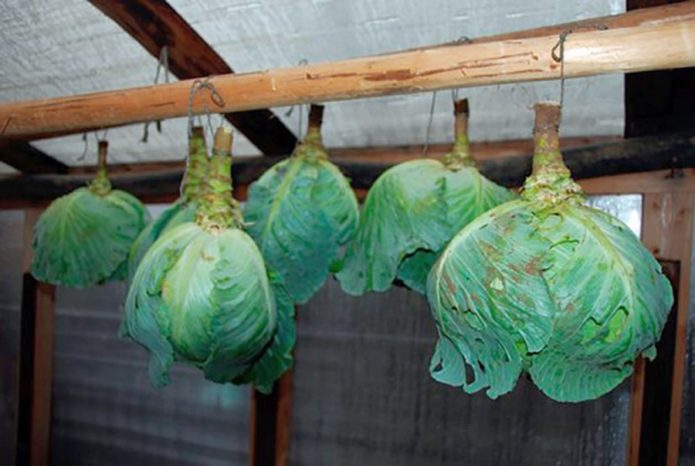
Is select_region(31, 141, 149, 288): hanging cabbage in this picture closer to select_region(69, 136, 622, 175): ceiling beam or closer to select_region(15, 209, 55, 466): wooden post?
select_region(69, 136, 622, 175): ceiling beam

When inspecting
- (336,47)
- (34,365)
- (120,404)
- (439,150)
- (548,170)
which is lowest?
(120,404)

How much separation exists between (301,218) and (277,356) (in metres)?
0.47

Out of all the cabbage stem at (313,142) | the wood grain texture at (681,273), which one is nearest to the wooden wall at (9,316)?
the cabbage stem at (313,142)

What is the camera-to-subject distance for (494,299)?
1.28 metres

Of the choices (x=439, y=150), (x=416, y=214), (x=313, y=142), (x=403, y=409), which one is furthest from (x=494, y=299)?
(x=403, y=409)

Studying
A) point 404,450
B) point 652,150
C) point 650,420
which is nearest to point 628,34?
point 652,150

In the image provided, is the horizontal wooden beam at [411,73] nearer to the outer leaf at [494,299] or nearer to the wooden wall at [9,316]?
the outer leaf at [494,299]

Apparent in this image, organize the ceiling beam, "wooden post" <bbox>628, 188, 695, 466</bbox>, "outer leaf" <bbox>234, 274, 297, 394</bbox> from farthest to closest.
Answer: the ceiling beam < "wooden post" <bbox>628, 188, 695, 466</bbox> < "outer leaf" <bbox>234, 274, 297, 394</bbox>

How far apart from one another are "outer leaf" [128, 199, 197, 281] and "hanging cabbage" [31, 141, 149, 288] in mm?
228

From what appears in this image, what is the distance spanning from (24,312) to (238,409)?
64.6 inches

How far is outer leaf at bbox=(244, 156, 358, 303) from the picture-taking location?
6.33ft

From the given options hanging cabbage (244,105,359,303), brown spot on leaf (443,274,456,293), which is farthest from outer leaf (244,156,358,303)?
brown spot on leaf (443,274,456,293)

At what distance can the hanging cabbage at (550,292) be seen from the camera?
1.25 meters

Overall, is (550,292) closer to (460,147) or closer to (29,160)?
(460,147)
